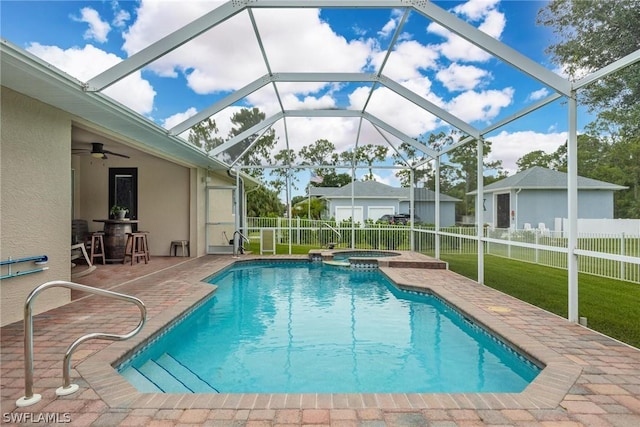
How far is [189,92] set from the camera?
7852mm

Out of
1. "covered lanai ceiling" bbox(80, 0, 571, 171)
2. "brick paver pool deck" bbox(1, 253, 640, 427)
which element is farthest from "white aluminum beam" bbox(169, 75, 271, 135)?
"brick paver pool deck" bbox(1, 253, 640, 427)

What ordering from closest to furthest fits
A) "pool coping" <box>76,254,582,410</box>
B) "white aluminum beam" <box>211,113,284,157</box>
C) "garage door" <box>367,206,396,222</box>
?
"pool coping" <box>76,254,582,410</box> < "white aluminum beam" <box>211,113,284,157</box> < "garage door" <box>367,206,396,222</box>

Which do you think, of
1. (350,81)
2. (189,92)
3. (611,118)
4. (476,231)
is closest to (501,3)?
(611,118)

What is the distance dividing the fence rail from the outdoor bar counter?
643 centimetres

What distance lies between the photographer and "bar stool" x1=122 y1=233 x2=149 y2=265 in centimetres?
970

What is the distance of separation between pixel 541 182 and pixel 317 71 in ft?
17.8

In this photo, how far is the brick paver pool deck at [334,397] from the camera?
8.32 ft

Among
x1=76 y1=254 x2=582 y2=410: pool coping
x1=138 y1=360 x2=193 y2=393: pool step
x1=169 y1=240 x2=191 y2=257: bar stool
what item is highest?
x1=169 y1=240 x2=191 y2=257: bar stool

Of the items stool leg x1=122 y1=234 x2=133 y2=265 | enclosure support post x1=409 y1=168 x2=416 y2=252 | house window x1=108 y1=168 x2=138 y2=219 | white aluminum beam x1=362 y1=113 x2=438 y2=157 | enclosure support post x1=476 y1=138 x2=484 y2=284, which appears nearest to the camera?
enclosure support post x1=476 y1=138 x2=484 y2=284

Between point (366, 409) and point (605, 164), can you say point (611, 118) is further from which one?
point (366, 409)

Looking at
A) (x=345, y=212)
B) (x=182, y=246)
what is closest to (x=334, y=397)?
(x=182, y=246)

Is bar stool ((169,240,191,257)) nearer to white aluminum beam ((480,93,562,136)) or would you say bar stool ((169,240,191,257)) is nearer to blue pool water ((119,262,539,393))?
blue pool water ((119,262,539,393))

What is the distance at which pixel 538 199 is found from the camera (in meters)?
6.05

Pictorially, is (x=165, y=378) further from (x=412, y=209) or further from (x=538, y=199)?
(x=412, y=209)
